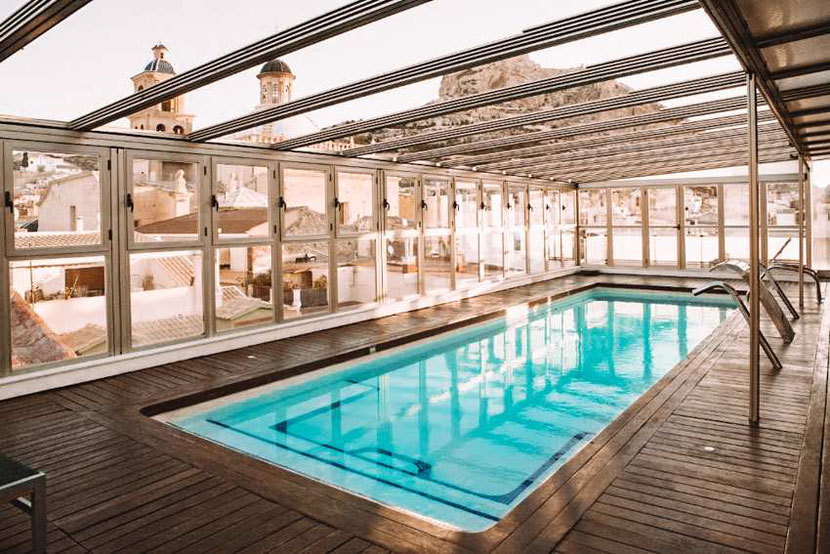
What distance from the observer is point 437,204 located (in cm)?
1004

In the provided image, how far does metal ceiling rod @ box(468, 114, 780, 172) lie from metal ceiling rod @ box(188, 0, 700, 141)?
4.12 metres

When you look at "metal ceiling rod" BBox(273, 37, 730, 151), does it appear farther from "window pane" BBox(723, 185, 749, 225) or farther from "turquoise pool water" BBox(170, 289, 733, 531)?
"window pane" BBox(723, 185, 749, 225)

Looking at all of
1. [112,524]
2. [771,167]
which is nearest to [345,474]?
[112,524]

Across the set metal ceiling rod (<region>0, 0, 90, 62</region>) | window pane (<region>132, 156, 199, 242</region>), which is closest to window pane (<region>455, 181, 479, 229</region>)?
window pane (<region>132, 156, 199, 242</region>)

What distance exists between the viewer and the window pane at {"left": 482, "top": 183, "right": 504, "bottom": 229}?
1119 cm

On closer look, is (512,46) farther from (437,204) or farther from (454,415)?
(437,204)

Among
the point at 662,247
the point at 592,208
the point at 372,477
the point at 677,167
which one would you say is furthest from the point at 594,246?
the point at 372,477

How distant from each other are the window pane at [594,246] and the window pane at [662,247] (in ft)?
3.59

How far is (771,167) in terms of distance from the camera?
12.2m

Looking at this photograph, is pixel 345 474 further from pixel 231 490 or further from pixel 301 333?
pixel 301 333

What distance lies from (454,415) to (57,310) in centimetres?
371

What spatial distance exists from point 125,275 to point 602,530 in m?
4.92

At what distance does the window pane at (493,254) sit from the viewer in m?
11.3

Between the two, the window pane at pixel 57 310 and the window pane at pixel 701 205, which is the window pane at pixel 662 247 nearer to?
the window pane at pixel 701 205
